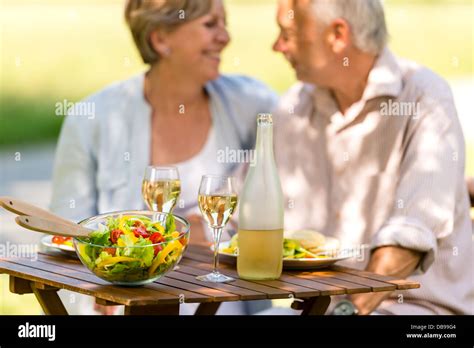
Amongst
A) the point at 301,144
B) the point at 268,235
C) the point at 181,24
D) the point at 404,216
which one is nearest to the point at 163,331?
the point at 268,235

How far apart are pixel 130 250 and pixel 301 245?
64 cm

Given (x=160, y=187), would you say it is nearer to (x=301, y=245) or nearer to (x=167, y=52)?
(x=301, y=245)

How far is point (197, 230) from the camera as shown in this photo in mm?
3740

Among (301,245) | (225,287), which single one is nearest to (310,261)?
(301,245)

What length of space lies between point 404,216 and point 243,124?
94cm

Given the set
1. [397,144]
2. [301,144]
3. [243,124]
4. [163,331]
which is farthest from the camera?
[243,124]

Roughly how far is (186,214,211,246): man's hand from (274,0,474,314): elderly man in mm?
323

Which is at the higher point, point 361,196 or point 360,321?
point 361,196

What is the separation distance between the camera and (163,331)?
2.87 metres

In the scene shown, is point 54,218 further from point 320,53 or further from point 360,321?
point 320,53

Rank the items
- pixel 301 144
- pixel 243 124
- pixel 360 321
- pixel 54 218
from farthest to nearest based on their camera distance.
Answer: pixel 243 124
pixel 301 144
pixel 360 321
pixel 54 218

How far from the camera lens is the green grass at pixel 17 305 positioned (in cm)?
518

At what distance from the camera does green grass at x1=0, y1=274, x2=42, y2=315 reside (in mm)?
5176
